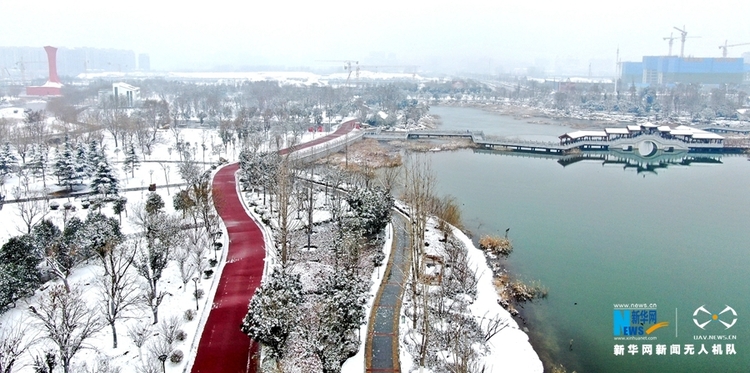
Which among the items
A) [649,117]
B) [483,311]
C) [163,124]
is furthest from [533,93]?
[483,311]

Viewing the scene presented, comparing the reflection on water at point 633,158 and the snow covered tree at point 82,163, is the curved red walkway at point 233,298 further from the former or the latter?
the reflection on water at point 633,158

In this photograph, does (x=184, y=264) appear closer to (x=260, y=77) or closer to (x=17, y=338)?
(x=17, y=338)

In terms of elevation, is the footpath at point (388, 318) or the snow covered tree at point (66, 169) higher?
the snow covered tree at point (66, 169)

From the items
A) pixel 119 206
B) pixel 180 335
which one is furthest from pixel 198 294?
pixel 119 206

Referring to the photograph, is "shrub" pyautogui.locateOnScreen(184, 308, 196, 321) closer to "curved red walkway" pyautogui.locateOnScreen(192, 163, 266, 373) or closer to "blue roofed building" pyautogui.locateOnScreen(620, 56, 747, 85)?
"curved red walkway" pyautogui.locateOnScreen(192, 163, 266, 373)

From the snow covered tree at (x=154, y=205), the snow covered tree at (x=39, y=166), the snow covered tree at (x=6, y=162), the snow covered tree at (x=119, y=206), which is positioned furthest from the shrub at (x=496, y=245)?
the snow covered tree at (x=6, y=162)

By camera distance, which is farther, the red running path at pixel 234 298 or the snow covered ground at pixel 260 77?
the snow covered ground at pixel 260 77
